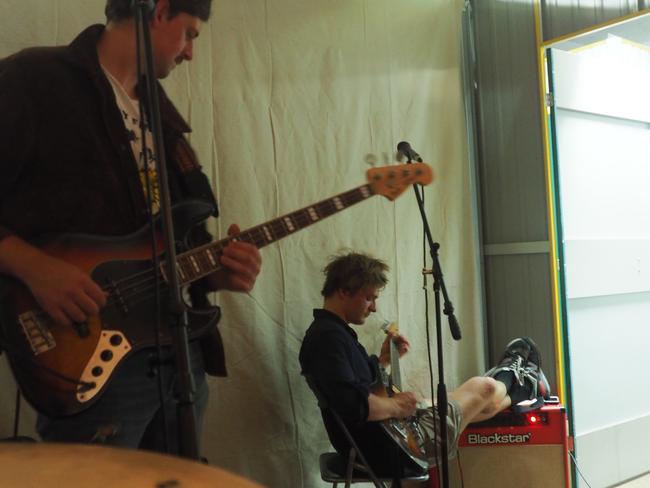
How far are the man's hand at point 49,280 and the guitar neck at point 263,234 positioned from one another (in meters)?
0.22

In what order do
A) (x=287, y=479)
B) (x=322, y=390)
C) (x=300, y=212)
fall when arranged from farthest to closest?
(x=287, y=479) → (x=322, y=390) → (x=300, y=212)

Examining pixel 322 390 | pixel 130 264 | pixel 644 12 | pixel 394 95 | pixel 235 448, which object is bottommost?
pixel 235 448

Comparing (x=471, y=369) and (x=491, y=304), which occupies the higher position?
(x=491, y=304)

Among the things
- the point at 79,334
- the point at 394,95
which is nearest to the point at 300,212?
the point at 79,334

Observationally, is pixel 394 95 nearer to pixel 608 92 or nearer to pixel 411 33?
pixel 411 33

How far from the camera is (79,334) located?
1308 mm

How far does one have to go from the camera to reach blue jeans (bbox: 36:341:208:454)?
129 centimetres

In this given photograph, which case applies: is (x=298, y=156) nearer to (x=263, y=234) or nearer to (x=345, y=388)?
(x=345, y=388)

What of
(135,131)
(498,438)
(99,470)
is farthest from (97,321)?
(498,438)

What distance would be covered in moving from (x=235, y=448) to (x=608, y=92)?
264 centimetres

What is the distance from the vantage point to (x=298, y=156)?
2.76 m

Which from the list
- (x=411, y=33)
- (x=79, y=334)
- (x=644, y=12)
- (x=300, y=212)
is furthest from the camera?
(x=411, y=33)

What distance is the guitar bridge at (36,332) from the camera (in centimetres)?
127

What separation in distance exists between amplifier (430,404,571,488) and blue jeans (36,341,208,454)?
1.75m
